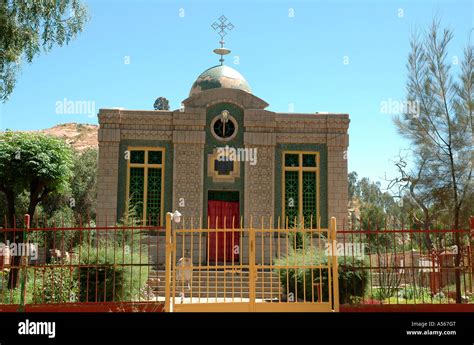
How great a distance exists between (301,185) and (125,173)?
6180 mm

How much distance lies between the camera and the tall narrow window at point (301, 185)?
19828mm

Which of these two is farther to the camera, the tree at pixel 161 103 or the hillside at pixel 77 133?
the hillside at pixel 77 133

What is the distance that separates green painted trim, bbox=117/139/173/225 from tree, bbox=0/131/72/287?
182 cm

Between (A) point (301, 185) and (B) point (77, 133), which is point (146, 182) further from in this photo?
(B) point (77, 133)

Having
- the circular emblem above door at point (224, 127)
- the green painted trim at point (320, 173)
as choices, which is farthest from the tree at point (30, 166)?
the green painted trim at point (320, 173)

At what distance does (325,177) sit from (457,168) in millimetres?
5921

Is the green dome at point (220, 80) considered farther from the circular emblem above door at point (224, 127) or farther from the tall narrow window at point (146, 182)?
the tall narrow window at point (146, 182)

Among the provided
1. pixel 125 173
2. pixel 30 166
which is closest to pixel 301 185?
pixel 125 173

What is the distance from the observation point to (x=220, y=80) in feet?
71.2

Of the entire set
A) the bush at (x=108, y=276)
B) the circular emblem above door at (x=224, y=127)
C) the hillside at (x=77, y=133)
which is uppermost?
the hillside at (x=77, y=133)

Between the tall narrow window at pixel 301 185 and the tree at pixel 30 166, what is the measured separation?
294 inches

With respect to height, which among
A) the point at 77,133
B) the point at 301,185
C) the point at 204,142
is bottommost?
the point at 301,185
